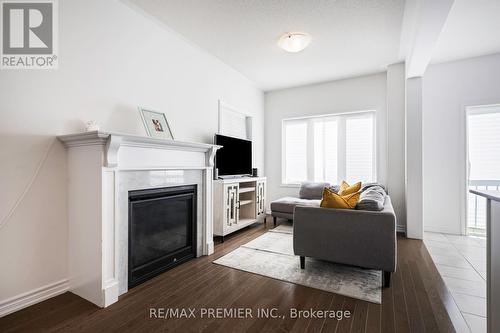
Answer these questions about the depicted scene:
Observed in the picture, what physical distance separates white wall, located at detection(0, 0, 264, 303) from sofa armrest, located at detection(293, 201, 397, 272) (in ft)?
7.05

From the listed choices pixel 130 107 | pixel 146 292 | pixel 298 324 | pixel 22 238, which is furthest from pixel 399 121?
pixel 22 238

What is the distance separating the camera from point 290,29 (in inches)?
124

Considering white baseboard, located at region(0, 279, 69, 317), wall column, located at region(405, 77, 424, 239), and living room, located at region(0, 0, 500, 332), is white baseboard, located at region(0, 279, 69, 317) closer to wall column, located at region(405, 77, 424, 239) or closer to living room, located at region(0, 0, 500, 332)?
living room, located at region(0, 0, 500, 332)

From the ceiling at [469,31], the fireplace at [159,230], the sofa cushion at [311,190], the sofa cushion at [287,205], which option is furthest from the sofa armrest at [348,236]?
the ceiling at [469,31]

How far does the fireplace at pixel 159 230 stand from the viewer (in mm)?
2359

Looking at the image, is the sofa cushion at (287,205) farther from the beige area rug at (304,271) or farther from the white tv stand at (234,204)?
the beige area rug at (304,271)

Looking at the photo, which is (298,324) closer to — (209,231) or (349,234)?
(349,234)

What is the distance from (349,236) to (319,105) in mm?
3495

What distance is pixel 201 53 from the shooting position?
3.80 metres

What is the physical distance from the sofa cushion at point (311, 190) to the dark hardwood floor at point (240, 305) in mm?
2254

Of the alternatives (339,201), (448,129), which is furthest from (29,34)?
(448,129)

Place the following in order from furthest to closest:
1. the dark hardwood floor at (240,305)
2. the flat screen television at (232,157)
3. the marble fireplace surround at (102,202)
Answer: the flat screen television at (232,157), the marble fireplace surround at (102,202), the dark hardwood floor at (240,305)

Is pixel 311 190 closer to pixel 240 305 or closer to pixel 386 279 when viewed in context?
pixel 386 279

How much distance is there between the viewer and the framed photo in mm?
2794
